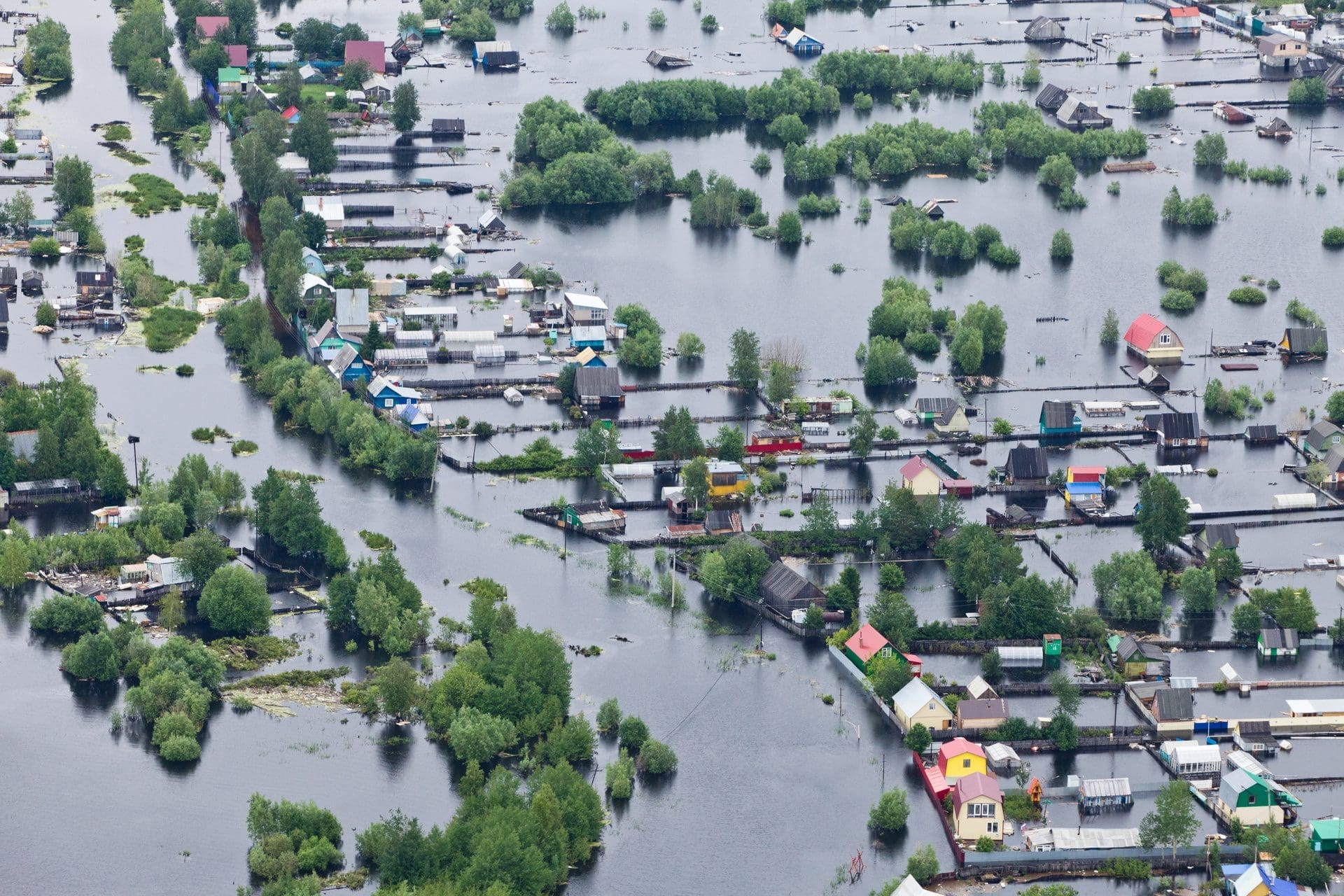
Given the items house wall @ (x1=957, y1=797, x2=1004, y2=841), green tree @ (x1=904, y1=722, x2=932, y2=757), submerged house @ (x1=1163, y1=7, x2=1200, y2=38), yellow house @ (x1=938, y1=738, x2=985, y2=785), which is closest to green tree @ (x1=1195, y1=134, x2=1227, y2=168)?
submerged house @ (x1=1163, y1=7, x2=1200, y2=38)

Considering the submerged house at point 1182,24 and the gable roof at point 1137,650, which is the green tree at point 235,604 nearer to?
the gable roof at point 1137,650

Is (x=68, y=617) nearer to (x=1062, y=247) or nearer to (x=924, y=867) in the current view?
(x=924, y=867)

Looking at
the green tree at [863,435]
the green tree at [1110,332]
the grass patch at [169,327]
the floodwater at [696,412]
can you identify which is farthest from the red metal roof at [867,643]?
the grass patch at [169,327]

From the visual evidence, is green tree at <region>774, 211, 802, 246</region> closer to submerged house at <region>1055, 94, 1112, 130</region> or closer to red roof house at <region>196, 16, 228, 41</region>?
submerged house at <region>1055, 94, 1112, 130</region>

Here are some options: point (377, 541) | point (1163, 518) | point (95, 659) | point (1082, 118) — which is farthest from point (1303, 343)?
point (95, 659)

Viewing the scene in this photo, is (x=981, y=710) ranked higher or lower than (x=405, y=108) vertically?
lower

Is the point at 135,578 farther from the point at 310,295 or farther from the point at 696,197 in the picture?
the point at 696,197
